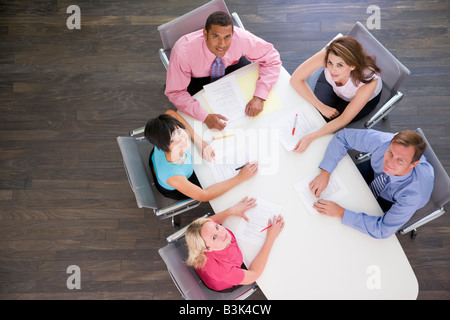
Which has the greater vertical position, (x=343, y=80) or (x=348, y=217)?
(x=343, y=80)

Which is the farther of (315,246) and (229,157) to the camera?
(229,157)

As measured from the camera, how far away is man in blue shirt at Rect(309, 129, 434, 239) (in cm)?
182

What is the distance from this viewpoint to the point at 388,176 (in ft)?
6.71

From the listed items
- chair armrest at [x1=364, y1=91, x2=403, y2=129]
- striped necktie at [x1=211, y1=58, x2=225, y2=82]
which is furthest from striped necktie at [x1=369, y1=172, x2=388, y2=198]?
striped necktie at [x1=211, y1=58, x2=225, y2=82]

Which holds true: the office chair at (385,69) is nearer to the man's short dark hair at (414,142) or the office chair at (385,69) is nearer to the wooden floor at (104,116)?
A: the man's short dark hair at (414,142)

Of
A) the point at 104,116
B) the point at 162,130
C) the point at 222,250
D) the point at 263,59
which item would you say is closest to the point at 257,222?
the point at 222,250

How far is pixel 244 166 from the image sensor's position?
2.08 meters

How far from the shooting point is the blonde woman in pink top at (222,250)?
6.07 ft

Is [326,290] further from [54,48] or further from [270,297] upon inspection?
[54,48]

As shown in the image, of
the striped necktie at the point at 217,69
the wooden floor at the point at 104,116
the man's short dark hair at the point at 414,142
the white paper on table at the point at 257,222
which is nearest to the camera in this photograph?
the man's short dark hair at the point at 414,142

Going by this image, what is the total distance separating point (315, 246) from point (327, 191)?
308 millimetres

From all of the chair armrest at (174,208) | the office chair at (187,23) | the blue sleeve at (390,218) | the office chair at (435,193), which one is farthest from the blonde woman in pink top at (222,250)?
the office chair at (187,23)

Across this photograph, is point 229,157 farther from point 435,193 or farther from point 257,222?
point 435,193
